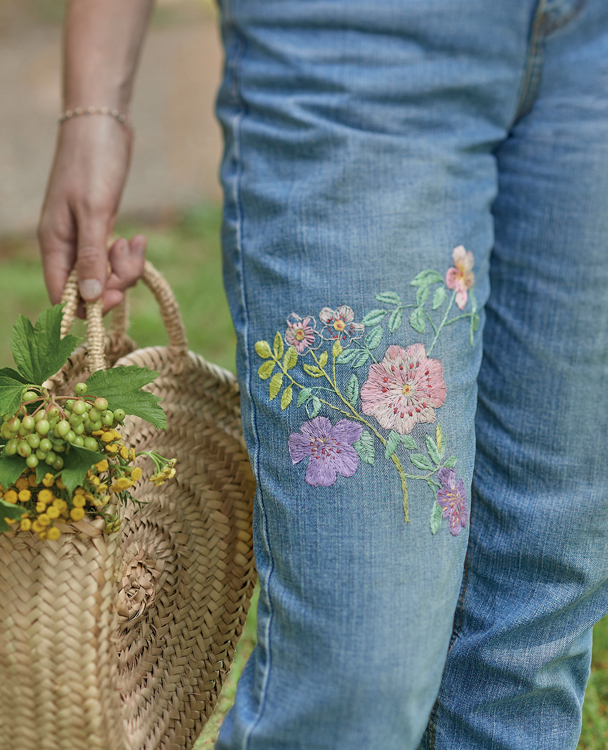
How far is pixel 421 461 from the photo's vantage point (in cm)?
82

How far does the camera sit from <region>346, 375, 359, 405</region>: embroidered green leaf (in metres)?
0.83

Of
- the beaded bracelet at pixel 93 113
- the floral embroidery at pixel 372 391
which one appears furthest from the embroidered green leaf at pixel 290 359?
the beaded bracelet at pixel 93 113

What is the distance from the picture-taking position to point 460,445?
0.86 metres

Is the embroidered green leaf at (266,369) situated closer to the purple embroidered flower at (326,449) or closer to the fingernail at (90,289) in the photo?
the purple embroidered flower at (326,449)

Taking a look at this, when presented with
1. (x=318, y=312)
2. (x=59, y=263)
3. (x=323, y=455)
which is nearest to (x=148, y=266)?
(x=59, y=263)

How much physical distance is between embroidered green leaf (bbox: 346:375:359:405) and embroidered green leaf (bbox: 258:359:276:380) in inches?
4.1

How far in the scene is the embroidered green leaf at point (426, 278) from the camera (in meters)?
0.88

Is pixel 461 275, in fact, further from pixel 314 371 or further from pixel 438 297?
pixel 314 371

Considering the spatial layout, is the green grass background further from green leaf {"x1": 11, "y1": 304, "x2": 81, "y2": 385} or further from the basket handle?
green leaf {"x1": 11, "y1": 304, "x2": 81, "y2": 385}

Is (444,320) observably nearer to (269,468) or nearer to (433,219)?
(433,219)

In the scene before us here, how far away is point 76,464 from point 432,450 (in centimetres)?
41

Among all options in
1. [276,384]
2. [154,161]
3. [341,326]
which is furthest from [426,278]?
[154,161]

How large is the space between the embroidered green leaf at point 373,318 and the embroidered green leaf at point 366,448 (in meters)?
0.14

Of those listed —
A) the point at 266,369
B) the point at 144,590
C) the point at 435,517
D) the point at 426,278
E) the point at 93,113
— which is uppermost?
the point at 93,113
